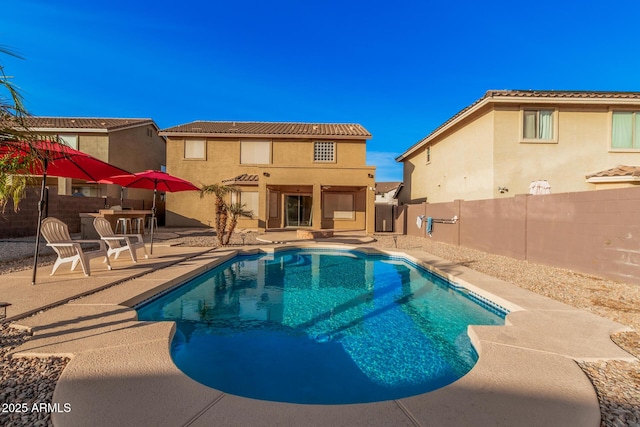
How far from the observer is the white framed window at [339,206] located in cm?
2278

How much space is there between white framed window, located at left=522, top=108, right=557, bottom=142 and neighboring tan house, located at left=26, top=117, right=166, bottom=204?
2539 centimetres

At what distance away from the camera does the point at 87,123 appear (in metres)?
23.6

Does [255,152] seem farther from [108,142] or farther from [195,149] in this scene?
[108,142]

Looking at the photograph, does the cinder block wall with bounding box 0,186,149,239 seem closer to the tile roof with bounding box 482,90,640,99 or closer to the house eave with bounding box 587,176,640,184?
the tile roof with bounding box 482,90,640,99

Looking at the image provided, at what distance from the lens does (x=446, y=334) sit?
5.24 meters

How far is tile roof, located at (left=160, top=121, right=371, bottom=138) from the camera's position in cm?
2197

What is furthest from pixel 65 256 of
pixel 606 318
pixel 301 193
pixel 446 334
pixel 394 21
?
pixel 394 21

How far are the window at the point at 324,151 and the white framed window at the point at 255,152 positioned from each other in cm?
340

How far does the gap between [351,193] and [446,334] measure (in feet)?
58.5

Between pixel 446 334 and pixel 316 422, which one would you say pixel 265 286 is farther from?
pixel 316 422

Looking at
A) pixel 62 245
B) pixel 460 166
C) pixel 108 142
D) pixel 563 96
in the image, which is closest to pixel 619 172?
pixel 563 96

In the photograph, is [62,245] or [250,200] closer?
[62,245]

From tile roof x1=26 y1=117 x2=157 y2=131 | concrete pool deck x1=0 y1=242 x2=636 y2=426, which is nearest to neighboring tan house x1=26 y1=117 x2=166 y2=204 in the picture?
tile roof x1=26 y1=117 x2=157 y2=131

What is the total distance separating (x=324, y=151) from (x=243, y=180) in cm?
603
